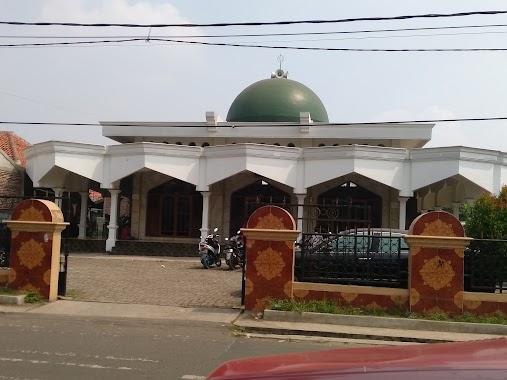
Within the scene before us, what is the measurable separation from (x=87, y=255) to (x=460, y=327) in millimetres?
15975

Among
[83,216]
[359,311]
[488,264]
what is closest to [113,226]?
[83,216]

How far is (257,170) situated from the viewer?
20.9 metres

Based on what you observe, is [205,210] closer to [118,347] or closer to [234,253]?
[234,253]

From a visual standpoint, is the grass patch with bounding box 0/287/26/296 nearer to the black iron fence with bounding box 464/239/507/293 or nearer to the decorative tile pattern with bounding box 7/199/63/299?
the decorative tile pattern with bounding box 7/199/63/299

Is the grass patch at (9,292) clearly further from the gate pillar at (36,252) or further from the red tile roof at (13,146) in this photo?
the red tile roof at (13,146)

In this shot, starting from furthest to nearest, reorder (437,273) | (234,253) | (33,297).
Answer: (234,253) < (33,297) < (437,273)

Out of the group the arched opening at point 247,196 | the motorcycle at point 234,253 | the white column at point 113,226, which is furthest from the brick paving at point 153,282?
the arched opening at point 247,196

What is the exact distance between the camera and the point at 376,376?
1906mm

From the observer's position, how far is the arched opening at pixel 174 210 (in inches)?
941

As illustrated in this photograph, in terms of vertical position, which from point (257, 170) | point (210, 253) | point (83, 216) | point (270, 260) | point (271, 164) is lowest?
point (210, 253)

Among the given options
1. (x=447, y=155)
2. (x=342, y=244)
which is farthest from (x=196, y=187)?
(x=342, y=244)

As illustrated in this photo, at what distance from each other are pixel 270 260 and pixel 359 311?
1865 mm

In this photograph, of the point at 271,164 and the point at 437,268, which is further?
the point at 271,164

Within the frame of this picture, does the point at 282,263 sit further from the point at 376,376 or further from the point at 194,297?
the point at 376,376
